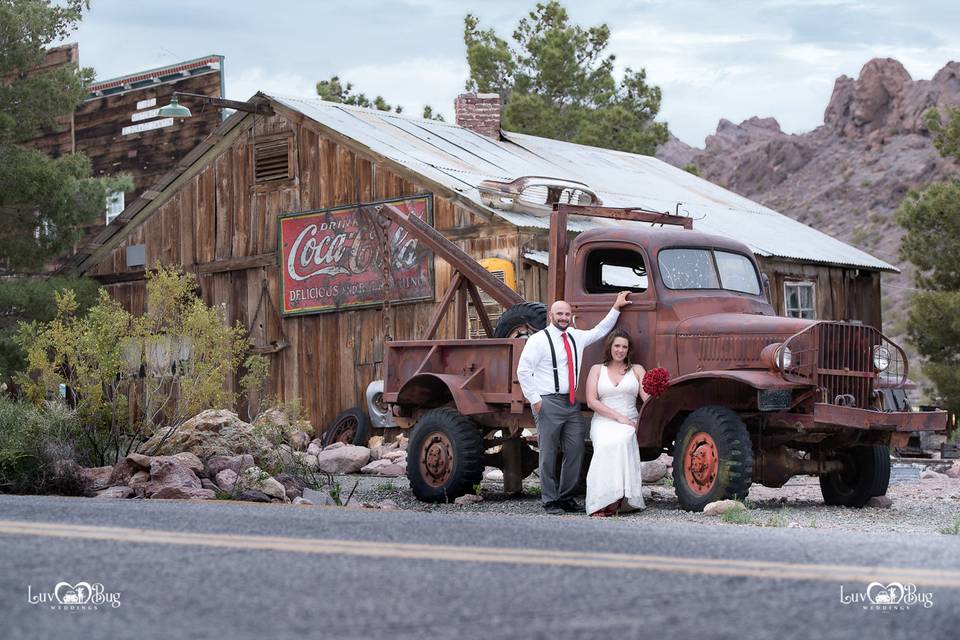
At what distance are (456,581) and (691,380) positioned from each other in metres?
7.40

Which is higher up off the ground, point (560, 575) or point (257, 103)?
point (257, 103)

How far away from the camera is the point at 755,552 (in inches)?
257

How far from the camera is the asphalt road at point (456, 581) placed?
4461 millimetres

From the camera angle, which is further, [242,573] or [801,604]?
[242,573]

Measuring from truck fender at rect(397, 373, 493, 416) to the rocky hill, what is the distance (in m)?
62.2

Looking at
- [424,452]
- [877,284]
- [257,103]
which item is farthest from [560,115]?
[424,452]

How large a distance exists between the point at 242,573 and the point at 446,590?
953mm

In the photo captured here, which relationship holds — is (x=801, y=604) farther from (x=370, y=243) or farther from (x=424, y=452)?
(x=370, y=243)

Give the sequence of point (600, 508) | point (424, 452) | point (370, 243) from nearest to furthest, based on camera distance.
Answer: point (600, 508), point (424, 452), point (370, 243)

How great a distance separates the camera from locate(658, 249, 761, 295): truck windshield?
43.3 feet

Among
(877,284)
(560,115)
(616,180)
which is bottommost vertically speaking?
(877,284)

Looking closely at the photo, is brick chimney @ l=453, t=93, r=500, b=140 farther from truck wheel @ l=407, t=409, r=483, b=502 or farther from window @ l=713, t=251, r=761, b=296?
window @ l=713, t=251, r=761, b=296

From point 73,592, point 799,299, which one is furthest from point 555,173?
point 73,592

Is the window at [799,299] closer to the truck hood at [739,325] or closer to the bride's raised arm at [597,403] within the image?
the truck hood at [739,325]
